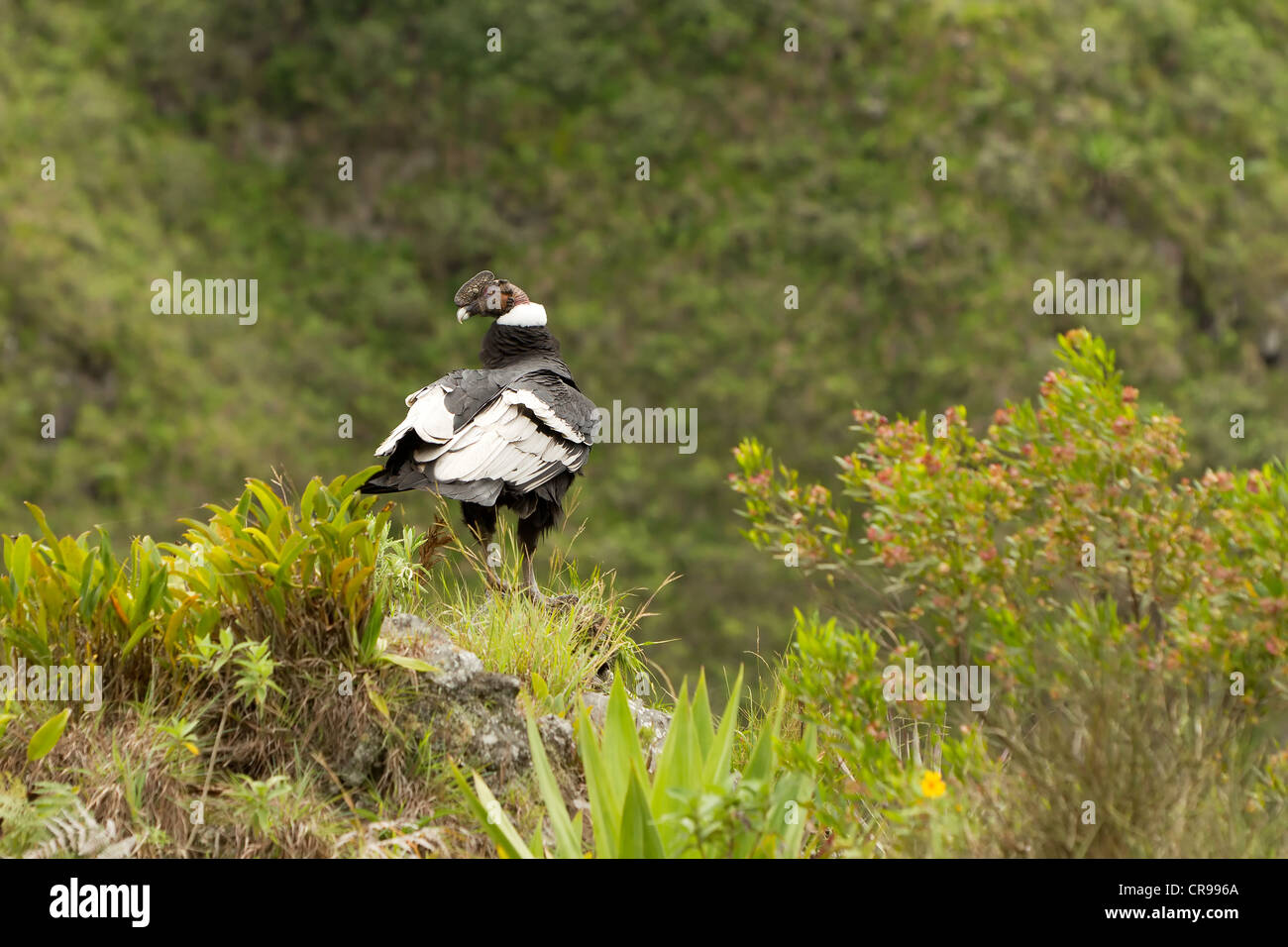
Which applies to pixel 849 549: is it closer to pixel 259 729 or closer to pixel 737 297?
pixel 259 729

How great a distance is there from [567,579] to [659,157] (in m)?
23.1

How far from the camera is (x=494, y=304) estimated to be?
21.0 feet

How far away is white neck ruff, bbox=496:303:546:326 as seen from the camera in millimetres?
6422

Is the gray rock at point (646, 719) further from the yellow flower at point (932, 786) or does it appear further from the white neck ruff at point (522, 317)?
the white neck ruff at point (522, 317)

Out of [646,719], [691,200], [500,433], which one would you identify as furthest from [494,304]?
[691,200]

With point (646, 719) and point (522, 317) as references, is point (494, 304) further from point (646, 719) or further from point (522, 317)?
point (646, 719)

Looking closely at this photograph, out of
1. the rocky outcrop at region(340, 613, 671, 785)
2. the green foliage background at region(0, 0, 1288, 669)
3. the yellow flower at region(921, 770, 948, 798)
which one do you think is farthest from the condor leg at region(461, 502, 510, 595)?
the green foliage background at region(0, 0, 1288, 669)

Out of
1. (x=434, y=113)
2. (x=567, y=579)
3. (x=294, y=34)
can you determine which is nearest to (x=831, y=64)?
(x=434, y=113)

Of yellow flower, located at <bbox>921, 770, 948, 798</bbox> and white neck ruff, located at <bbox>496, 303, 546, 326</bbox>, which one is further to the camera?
white neck ruff, located at <bbox>496, 303, 546, 326</bbox>

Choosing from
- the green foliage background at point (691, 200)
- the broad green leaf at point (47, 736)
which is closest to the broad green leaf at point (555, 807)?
the broad green leaf at point (47, 736)

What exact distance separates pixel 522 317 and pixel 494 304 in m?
0.16

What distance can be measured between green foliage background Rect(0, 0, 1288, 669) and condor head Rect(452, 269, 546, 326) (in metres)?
18.3

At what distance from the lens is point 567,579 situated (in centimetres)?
621

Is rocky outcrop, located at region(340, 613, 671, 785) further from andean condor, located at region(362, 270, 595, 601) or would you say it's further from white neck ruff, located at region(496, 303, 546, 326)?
white neck ruff, located at region(496, 303, 546, 326)
